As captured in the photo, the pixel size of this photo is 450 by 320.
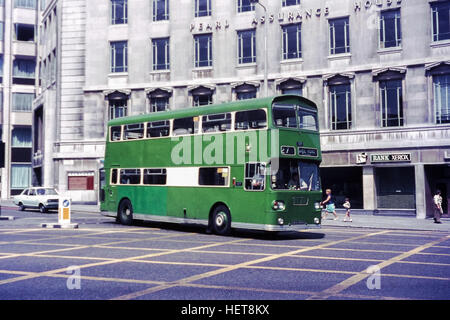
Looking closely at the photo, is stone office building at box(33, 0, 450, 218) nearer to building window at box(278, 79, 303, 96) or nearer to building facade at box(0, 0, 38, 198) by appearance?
building window at box(278, 79, 303, 96)

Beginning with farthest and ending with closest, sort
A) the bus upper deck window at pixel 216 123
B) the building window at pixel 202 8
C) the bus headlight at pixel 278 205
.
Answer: the building window at pixel 202 8
the bus upper deck window at pixel 216 123
the bus headlight at pixel 278 205

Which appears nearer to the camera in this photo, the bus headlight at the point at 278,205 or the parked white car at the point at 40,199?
the bus headlight at the point at 278,205

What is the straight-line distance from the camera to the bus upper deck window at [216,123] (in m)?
15.6

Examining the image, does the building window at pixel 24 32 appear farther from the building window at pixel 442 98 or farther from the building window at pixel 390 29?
the building window at pixel 442 98

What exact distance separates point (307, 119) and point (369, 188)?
13.2 m

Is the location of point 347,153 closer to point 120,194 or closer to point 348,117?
point 348,117

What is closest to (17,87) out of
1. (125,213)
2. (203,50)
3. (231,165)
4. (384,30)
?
(203,50)

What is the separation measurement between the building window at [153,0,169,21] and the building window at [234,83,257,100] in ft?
23.9

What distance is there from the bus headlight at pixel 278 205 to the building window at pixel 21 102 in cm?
4323

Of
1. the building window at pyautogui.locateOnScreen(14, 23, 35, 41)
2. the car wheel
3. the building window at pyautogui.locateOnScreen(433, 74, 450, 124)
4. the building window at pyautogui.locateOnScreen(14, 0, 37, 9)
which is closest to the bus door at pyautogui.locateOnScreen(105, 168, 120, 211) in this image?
the car wheel

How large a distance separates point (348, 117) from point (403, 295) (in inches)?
859

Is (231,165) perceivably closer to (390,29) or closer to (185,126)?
(185,126)

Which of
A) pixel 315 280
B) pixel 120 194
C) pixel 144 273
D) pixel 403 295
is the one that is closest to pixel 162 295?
pixel 144 273

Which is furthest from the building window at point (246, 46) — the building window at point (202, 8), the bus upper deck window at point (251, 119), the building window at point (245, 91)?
the bus upper deck window at point (251, 119)
